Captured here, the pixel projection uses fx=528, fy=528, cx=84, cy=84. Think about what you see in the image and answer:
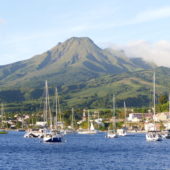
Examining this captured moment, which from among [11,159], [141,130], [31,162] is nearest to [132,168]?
[31,162]

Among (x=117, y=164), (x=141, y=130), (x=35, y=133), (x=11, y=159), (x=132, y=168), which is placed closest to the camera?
(x=132, y=168)

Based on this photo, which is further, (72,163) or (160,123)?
(160,123)

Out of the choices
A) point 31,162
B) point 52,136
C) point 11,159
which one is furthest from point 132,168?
point 52,136

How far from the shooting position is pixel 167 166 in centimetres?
6297

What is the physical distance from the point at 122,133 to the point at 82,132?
85.1 ft

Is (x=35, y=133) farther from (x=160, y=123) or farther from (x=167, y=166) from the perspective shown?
(x=167, y=166)

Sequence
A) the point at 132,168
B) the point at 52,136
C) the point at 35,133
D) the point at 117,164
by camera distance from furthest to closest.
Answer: the point at 35,133
the point at 52,136
the point at 117,164
the point at 132,168

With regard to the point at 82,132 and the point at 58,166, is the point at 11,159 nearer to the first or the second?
the point at 58,166

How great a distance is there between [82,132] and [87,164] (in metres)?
121

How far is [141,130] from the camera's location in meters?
200

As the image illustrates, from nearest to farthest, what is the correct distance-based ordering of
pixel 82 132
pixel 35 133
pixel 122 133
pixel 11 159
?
pixel 11 159, pixel 35 133, pixel 122 133, pixel 82 132

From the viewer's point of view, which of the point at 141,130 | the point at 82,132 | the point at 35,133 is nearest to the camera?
the point at 35,133

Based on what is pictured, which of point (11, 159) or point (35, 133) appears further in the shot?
point (35, 133)

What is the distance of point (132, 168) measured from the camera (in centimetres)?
6106
